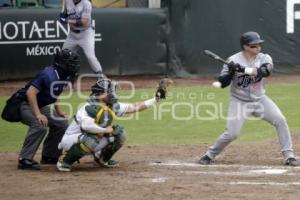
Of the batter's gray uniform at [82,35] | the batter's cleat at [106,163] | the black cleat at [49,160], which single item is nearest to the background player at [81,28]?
the batter's gray uniform at [82,35]

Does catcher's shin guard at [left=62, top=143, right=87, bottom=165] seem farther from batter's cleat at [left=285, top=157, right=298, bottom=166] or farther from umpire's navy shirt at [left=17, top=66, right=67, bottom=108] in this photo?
batter's cleat at [left=285, top=157, right=298, bottom=166]

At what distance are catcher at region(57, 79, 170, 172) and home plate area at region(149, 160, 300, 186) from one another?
70 cm

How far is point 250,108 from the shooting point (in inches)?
347

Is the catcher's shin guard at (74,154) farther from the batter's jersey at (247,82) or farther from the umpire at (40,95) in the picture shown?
the batter's jersey at (247,82)

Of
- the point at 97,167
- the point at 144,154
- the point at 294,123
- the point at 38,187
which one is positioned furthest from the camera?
the point at 294,123

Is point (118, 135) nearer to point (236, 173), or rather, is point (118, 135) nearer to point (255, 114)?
point (236, 173)

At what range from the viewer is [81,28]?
538 inches

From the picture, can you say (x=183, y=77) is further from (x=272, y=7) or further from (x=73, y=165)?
(x=73, y=165)

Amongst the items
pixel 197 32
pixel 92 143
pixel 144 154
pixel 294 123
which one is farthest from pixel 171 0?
pixel 92 143

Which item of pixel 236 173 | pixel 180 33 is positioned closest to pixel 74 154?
pixel 236 173

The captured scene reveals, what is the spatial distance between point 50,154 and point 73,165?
1.17 ft

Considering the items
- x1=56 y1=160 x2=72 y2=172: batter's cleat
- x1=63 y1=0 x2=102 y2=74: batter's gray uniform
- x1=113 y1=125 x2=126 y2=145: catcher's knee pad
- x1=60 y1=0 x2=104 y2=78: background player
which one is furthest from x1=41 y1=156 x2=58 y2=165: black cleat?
x1=63 y1=0 x2=102 y2=74: batter's gray uniform

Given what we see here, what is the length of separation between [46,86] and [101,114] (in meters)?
0.67

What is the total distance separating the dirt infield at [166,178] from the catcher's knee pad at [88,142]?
284mm
